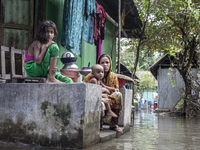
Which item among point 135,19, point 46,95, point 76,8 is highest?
point 135,19

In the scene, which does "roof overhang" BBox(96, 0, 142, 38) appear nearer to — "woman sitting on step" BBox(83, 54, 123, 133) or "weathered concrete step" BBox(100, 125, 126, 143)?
"woman sitting on step" BBox(83, 54, 123, 133)

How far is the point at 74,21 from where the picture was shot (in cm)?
547

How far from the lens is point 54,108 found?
2809 millimetres

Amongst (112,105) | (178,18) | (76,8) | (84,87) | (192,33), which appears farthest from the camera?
(192,33)

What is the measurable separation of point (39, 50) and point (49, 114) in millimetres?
876

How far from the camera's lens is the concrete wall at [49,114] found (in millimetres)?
2748

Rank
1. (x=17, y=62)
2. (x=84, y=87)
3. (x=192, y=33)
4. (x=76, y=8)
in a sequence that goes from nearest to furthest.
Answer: (x=84, y=87)
(x=17, y=62)
(x=76, y=8)
(x=192, y=33)

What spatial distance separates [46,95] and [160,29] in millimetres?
8363

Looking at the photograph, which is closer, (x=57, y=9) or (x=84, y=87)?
(x=84, y=87)

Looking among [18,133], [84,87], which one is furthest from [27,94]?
[84,87]

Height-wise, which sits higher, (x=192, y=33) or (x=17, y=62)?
(x=192, y=33)

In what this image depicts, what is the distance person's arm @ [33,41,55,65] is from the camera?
126 inches

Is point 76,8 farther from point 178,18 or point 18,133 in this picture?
point 178,18

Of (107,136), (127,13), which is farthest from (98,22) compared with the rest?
(107,136)
